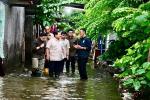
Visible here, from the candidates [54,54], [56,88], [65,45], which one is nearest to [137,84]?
[56,88]

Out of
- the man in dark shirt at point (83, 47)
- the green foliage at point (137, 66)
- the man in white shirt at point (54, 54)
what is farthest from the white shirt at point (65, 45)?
the green foliage at point (137, 66)

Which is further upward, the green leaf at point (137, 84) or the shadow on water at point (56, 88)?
the green leaf at point (137, 84)

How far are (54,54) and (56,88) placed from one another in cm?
350

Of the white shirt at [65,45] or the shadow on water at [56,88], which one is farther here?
the white shirt at [65,45]

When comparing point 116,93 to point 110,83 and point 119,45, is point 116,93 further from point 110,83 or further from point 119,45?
point 119,45

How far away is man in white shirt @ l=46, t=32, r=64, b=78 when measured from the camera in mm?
18297

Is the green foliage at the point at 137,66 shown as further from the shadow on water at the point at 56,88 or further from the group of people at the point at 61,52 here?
the group of people at the point at 61,52

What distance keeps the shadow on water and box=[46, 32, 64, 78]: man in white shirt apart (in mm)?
464

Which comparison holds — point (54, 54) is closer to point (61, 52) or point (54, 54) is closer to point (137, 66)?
point (61, 52)

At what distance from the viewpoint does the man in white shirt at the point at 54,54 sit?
18297 mm

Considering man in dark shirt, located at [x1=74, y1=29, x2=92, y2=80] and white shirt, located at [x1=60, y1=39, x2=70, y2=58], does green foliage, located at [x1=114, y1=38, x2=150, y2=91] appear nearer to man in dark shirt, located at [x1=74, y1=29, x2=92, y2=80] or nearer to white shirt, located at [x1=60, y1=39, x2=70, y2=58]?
man in dark shirt, located at [x1=74, y1=29, x2=92, y2=80]

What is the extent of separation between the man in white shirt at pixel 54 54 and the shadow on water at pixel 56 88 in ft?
1.52

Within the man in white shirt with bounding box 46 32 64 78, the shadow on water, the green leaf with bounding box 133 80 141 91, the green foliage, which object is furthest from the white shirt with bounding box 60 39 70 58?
the green leaf with bounding box 133 80 141 91

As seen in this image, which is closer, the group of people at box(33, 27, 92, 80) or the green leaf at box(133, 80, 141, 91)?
the green leaf at box(133, 80, 141, 91)
